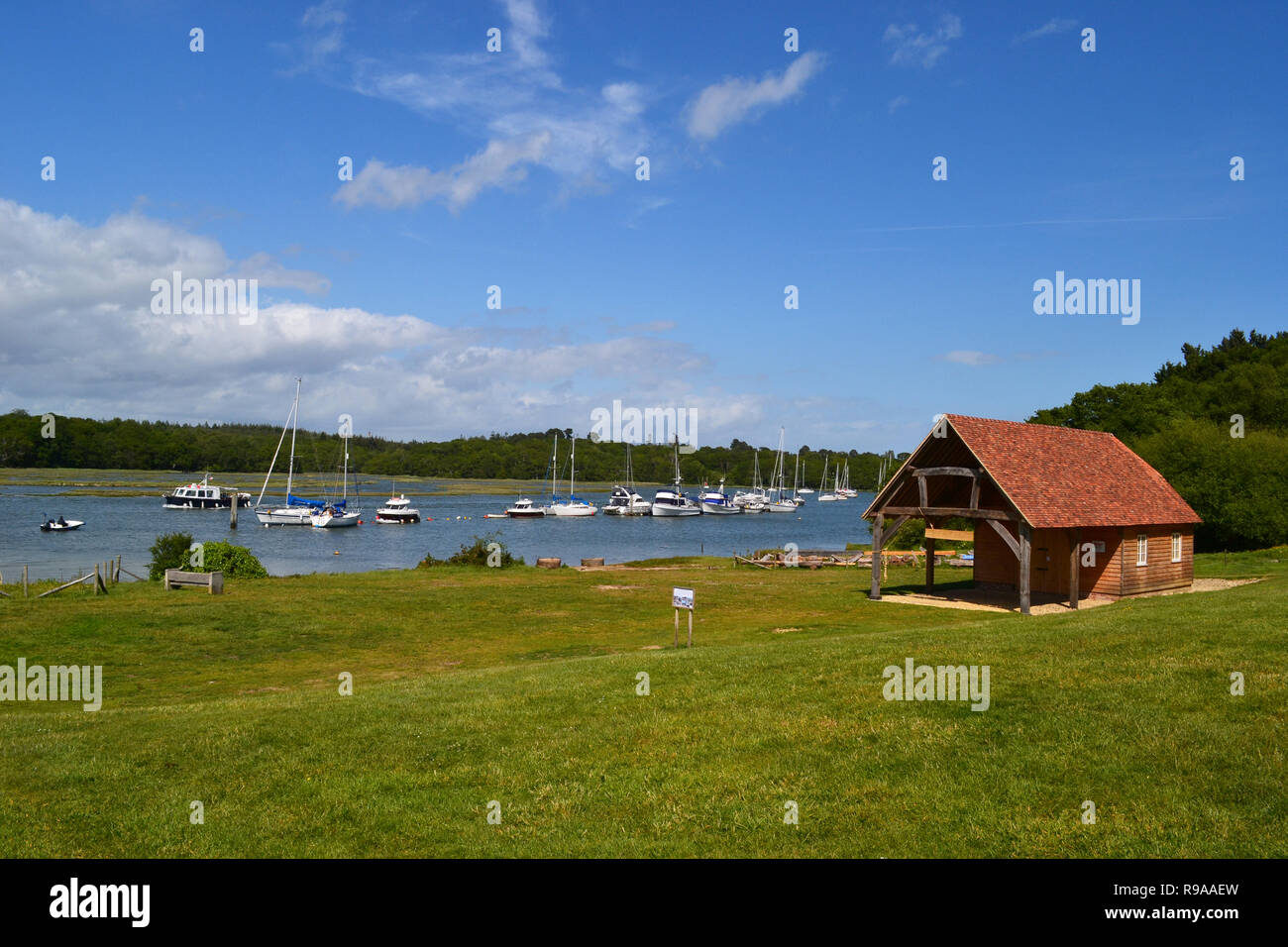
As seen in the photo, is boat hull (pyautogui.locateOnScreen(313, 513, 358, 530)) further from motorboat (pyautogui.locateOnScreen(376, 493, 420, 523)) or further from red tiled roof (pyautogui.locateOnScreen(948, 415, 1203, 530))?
red tiled roof (pyautogui.locateOnScreen(948, 415, 1203, 530))

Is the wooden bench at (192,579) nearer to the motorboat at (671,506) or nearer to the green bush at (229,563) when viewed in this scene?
the green bush at (229,563)

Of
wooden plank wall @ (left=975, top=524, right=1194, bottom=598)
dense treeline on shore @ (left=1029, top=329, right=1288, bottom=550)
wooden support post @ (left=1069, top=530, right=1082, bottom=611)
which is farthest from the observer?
dense treeline on shore @ (left=1029, top=329, right=1288, bottom=550)

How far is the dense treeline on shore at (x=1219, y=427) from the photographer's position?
145ft

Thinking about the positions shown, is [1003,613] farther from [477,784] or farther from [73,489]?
[73,489]

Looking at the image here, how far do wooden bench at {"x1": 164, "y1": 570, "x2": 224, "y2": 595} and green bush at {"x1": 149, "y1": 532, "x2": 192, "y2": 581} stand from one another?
571 centimetres

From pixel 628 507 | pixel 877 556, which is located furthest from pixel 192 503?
pixel 877 556

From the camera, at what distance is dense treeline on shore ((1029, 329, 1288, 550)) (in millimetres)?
44188

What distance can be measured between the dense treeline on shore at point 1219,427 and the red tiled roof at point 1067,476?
12.6 meters

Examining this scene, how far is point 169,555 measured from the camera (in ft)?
133

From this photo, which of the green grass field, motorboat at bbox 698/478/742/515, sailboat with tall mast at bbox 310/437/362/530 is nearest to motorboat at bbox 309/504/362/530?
sailboat with tall mast at bbox 310/437/362/530

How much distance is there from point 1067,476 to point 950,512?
4493 millimetres

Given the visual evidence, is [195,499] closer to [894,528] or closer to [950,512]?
[894,528]

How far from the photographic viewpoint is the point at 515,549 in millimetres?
75375

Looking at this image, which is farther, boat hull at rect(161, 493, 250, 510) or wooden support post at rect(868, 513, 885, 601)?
boat hull at rect(161, 493, 250, 510)
